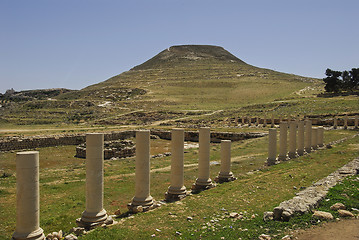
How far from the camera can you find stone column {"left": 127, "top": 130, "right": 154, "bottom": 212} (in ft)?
41.7

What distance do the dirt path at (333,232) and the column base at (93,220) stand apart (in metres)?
6.08

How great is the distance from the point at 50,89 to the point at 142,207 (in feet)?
521

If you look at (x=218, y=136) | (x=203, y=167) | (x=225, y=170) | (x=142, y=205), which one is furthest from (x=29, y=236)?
(x=218, y=136)

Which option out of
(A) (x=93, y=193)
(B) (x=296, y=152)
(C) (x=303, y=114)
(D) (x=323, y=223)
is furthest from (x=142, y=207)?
(C) (x=303, y=114)

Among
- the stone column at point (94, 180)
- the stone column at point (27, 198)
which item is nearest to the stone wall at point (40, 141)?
the stone column at point (94, 180)

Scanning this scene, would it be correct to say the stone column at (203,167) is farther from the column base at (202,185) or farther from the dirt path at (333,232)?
the dirt path at (333,232)

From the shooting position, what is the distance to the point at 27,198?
942 cm

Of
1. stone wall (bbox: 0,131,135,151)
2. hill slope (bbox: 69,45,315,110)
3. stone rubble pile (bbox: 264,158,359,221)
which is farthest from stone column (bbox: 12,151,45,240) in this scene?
hill slope (bbox: 69,45,315,110)

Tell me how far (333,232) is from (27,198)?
8.71 metres

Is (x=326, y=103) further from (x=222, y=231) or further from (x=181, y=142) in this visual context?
(x=222, y=231)

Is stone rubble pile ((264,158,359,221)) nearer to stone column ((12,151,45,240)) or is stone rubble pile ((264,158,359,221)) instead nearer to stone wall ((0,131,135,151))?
stone column ((12,151,45,240))

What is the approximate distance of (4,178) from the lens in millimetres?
19656

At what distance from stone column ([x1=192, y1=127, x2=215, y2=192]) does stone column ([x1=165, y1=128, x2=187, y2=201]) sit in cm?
151

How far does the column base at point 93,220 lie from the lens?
35.1ft
